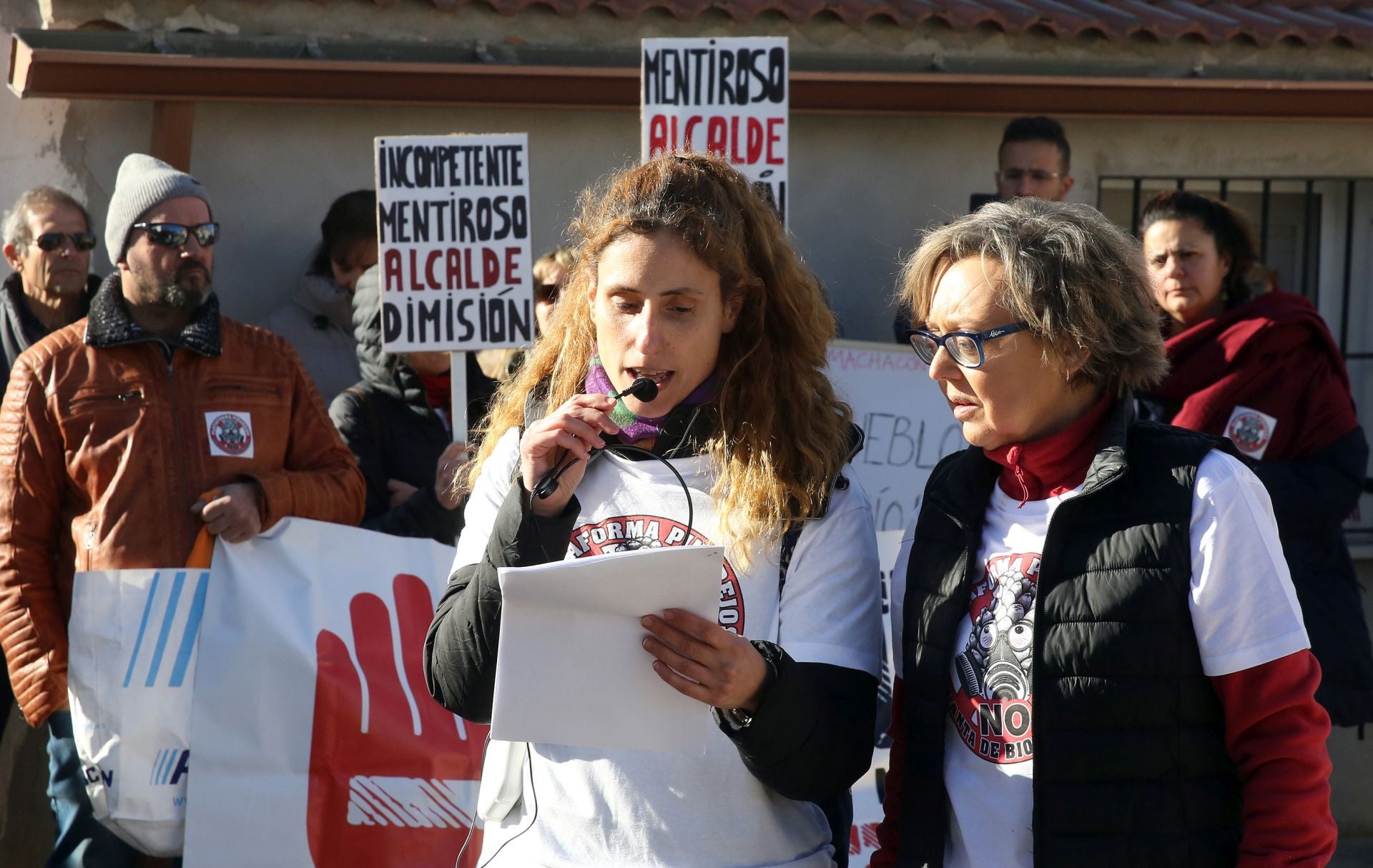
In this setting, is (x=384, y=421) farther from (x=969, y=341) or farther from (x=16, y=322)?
(x=969, y=341)

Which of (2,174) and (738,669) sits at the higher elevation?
(2,174)

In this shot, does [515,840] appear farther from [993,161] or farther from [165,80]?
[993,161]

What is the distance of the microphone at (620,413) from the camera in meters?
2.18

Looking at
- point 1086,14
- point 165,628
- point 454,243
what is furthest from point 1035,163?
point 165,628

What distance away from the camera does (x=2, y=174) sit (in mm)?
5707

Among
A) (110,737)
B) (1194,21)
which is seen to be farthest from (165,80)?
(1194,21)

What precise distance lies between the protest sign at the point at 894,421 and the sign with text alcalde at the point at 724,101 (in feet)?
3.46

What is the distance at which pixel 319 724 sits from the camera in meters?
4.29

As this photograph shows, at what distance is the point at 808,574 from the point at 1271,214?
19.6 ft

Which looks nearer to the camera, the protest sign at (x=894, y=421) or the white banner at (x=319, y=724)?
the white banner at (x=319, y=724)

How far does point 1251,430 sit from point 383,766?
2.82 m

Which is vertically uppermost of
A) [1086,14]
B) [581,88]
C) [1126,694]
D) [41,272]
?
[1086,14]

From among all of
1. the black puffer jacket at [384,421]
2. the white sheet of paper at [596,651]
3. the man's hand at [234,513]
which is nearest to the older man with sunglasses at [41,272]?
the black puffer jacket at [384,421]

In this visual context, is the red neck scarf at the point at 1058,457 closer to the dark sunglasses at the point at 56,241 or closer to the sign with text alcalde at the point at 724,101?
the sign with text alcalde at the point at 724,101
